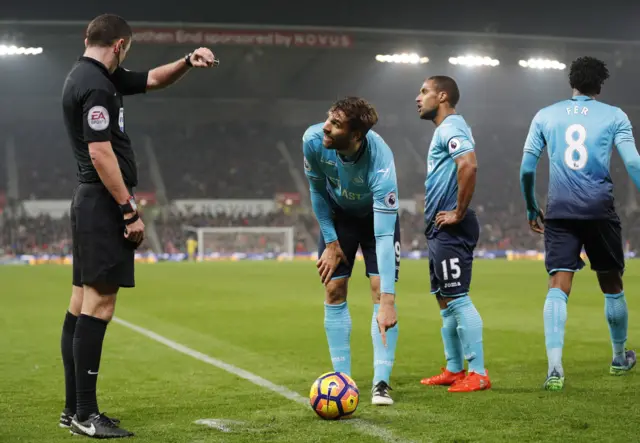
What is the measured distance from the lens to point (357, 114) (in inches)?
220

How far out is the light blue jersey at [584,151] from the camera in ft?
21.6

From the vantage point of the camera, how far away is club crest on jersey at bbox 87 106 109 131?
4949 millimetres

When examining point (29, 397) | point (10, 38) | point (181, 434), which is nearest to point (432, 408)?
point (181, 434)

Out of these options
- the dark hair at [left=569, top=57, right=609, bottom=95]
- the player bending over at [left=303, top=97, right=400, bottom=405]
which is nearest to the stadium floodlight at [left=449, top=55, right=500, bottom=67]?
the dark hair at [left=569, top=57, right=609, bottom=95]

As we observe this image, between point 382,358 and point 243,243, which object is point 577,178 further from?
point 243,243

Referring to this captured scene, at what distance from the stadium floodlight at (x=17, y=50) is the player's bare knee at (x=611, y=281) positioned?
34.8 meters

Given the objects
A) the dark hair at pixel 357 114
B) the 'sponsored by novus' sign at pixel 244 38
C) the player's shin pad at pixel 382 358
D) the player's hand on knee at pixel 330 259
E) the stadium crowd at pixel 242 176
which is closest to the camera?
the dark hair at pixel 357 114

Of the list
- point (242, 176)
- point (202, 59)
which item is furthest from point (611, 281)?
point (242, 176)

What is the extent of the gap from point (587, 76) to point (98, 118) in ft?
12.2

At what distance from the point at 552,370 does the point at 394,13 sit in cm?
3487

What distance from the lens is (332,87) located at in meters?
46.7

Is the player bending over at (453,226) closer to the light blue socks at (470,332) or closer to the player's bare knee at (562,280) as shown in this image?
the light blue socks at (470,332)

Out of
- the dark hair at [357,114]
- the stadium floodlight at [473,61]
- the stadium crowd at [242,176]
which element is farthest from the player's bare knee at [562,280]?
the stadium floodlight at [473,61]

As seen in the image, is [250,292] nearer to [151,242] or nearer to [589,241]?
[589,241]
